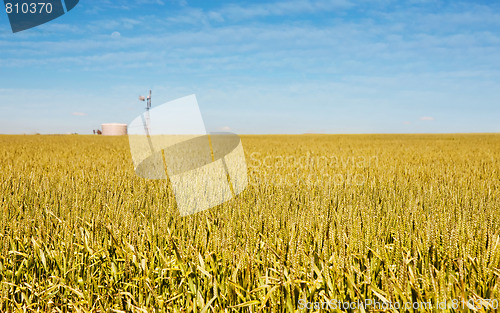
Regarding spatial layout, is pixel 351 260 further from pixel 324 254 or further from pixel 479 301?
pixel 479 301

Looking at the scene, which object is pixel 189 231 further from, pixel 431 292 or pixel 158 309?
pixel 431 292

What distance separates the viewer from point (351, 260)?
6.60ft

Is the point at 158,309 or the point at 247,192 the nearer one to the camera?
the point at 158,309

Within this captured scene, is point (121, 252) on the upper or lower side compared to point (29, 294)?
upper

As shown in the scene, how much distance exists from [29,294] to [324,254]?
194cm

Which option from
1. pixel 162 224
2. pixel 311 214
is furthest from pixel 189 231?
pixel 311 214

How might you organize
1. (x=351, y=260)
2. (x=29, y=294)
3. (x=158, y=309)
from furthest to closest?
(x=29, y=294) → (x=351, y=260) → (x=158, y=309)

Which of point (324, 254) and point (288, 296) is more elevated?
point (324, 254)

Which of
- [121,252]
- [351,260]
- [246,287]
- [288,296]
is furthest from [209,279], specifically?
[351,260]

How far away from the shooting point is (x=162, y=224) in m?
2.48

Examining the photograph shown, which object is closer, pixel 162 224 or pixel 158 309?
pixel 158 309

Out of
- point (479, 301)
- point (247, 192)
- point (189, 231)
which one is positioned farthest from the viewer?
point (247, 192)

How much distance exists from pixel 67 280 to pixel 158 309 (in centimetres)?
70

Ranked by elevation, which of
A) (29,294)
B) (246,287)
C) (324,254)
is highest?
(324,254)
